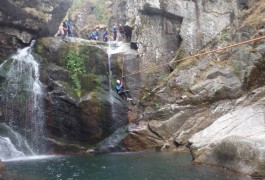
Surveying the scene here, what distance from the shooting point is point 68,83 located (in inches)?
763

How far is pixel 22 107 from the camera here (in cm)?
1866

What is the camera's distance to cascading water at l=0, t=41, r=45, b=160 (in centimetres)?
1780

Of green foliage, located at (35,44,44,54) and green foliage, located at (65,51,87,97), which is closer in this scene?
green foliage, located at (65,51,87,97)

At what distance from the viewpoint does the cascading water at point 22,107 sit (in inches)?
701

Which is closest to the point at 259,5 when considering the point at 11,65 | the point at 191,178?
the point at 191,178

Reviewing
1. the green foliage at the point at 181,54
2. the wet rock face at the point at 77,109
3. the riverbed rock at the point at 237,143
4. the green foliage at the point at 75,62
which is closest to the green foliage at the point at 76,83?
the wet rock face at the point at 77,109

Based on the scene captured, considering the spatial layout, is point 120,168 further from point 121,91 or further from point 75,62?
point 75,62

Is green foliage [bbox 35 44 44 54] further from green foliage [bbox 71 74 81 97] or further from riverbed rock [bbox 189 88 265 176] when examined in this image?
riverbed rock [bbox 189 88 265 176]

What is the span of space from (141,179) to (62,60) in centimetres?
1210

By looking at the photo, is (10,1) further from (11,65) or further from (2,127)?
(2,127)

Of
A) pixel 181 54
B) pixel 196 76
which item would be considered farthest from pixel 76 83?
pixel 181 54

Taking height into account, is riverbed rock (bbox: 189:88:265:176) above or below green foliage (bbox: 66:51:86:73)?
below

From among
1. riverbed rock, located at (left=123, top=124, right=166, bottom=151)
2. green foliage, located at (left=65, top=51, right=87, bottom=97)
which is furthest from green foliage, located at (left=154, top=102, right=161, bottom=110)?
green foliage, located at (left=65, top=51, right=87, bottom=97)

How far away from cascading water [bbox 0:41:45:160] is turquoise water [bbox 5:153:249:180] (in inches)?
97.0
